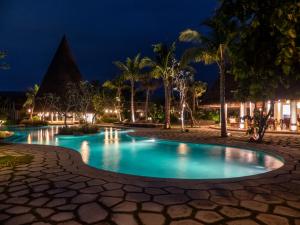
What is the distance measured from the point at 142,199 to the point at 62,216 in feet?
4.20

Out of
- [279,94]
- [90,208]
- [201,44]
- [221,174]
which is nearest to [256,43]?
[90,208]

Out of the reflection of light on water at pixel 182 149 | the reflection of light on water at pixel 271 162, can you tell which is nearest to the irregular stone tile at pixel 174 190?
the reflection of light on water at pixel 271 162

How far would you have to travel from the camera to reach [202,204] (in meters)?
4.07

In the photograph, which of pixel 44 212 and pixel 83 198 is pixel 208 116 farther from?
pixel 44 212

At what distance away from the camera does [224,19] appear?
9.85 ft

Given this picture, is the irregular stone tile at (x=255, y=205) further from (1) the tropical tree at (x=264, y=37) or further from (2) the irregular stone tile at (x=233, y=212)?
(1) the tropical tree at (x=264, y=37)

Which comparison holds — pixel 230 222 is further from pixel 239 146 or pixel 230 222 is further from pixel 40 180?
pixel 239 146

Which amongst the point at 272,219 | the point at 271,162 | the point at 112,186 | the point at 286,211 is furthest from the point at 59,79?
the point at 272,219

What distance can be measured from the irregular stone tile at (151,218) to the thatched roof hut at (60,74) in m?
38.7

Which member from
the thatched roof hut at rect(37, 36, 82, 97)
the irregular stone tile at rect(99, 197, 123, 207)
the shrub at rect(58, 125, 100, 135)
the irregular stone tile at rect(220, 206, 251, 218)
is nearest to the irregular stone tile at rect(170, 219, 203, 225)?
the irregular stone tile at rect(220, 206, 251, 218)

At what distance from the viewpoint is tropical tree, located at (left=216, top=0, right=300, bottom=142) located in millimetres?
2516

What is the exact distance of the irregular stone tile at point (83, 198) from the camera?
4.25 meters

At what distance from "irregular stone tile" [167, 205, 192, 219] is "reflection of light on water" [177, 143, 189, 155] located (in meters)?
7.58

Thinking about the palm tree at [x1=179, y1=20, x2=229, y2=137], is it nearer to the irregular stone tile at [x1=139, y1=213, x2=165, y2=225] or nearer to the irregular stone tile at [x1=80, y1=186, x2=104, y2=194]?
the irregular stone tile at [x1=80, y1=186, x2=104, y2=194]
